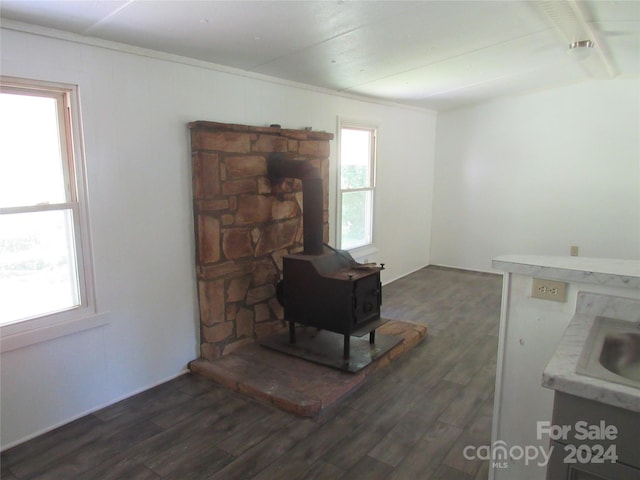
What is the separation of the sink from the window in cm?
314

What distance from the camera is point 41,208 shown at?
7.50 feet

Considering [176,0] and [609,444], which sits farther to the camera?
[176,0]

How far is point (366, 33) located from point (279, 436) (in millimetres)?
2502

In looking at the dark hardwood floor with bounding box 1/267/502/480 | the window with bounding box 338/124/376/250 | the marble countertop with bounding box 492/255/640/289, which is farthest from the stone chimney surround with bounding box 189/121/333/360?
the marble countertop with bounding box 492/255/640/289

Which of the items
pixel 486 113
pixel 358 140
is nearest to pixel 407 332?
pixel 358 140

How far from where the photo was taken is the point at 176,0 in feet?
6.32

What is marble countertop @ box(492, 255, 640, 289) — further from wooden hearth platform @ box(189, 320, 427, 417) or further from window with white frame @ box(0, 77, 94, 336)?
window with white frame @ box(0, 77, 94, 336)

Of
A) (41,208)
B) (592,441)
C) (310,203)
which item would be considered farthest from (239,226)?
(592,441)

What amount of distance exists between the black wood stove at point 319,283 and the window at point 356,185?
1.23 metres

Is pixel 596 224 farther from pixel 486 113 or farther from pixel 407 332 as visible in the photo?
pixel 407 332

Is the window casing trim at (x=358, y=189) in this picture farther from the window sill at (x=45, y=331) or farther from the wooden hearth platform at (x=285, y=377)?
the window sill at (x=45, y=331)

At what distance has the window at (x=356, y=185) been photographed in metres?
4.56

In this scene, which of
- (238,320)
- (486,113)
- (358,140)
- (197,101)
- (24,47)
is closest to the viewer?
(24,47)

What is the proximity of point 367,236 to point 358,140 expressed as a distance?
3.83 feet
